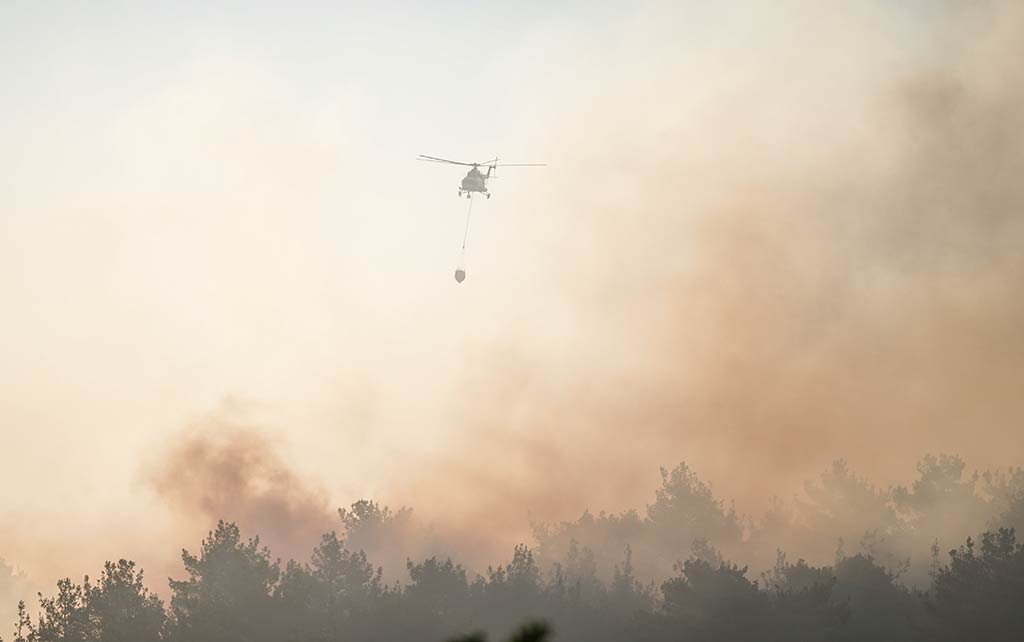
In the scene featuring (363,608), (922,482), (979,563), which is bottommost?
(979,563)

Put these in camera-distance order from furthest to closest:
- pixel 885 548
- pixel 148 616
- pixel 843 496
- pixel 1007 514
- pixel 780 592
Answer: pixel 843 496 < pixel 885 548 < pixel 1007 514 < pixel 148 616 < pixel 780 592

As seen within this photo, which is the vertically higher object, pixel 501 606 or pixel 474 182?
pixel 474 182

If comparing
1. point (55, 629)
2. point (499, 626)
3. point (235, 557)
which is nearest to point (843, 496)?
point (499, 626)

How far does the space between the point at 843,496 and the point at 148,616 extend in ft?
359

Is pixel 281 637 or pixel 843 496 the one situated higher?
pixel 843 496

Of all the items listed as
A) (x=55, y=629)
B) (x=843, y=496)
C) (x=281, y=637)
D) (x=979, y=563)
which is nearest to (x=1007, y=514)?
(x=843, y=496)

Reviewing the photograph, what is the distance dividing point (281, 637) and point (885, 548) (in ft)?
306

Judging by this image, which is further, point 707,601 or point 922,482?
point 922,482

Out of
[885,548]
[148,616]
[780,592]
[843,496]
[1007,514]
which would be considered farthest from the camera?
[843,496]

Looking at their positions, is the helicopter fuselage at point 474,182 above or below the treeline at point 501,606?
above

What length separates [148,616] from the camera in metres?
119

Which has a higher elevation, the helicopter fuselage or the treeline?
the helicopter fuselage

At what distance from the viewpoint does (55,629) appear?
393 ft

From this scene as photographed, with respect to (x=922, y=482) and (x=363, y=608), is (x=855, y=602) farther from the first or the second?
(x=922, y=482)
